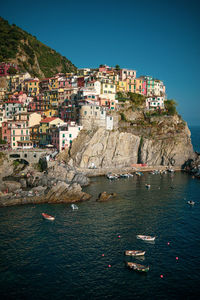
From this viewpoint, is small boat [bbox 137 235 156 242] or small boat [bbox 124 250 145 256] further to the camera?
small boat [bbox 137 235 156 242]

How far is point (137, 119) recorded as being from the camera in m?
98.0

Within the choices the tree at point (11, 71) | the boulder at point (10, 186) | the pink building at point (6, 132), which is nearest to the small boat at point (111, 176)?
the boulder at point (10, 186)

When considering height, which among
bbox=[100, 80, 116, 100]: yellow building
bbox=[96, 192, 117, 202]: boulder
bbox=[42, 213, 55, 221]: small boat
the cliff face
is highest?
bbox=[100, 80, 116, 100]: yellow building

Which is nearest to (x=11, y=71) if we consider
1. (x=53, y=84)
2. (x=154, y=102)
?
(x=53, y=84)

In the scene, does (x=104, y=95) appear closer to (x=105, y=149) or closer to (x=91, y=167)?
(x=105, y=149)

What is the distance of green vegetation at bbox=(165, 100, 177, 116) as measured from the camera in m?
101

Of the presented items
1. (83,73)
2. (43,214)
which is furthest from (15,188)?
(83,73)

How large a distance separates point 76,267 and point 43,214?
678 inches

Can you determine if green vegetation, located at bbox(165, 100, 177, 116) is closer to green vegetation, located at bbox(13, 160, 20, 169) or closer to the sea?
the sea

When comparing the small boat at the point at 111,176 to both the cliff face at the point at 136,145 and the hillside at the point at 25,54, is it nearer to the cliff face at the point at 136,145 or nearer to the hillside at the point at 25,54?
the cliff face at the point at 136,145

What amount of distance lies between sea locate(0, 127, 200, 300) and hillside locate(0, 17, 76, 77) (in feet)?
323

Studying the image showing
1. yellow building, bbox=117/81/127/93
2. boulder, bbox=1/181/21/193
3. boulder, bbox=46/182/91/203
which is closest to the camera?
boulder, bbox=46/182/91/203

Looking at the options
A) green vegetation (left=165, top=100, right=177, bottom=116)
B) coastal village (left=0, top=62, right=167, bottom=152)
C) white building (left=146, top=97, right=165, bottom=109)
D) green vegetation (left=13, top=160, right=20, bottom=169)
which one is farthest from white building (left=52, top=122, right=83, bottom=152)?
green vegetation (left=165, top=100, right=177, bottom=116)

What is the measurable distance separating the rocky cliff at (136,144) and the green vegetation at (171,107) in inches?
83.0
